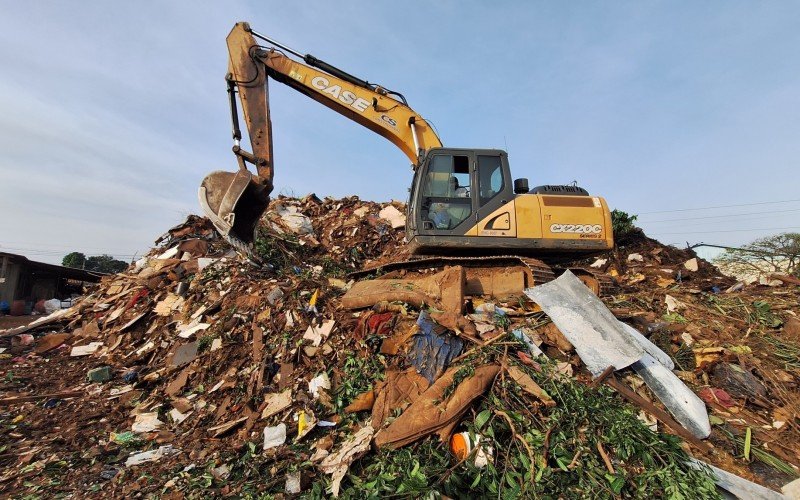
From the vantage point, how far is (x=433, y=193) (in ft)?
20.5

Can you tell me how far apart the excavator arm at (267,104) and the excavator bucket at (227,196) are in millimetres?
25

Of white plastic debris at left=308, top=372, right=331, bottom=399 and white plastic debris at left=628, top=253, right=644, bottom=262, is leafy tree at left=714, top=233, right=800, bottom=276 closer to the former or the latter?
white plastic debris at left=628, top=253, right=644, bottom=262

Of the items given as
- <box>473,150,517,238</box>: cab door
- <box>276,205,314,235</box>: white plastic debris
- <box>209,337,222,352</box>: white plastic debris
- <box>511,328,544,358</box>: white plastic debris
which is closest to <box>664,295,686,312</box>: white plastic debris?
<box>473,150,517,238</box>: cab door

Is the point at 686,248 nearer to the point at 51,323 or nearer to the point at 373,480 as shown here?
the point at 373,480

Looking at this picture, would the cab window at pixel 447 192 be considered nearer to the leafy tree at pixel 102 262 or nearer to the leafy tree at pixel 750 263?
the leafy tree at pixel 750 263

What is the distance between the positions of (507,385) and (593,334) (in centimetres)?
119

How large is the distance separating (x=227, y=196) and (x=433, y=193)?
306 cm

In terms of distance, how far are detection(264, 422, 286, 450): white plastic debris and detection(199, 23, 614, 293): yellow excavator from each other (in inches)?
119

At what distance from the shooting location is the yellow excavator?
6117mm

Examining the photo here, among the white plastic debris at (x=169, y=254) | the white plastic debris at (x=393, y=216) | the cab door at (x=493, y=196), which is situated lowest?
the white plastic debris at (x=169, y=254)

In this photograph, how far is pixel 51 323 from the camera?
8.20 meters

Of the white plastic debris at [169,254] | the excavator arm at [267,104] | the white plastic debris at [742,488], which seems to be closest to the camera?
the white plastic debris at [742,488]

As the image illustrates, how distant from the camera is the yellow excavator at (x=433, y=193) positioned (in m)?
6.12

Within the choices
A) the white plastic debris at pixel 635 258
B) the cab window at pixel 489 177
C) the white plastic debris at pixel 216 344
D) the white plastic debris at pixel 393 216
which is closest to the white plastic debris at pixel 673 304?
the cab window at pixel 489 177
